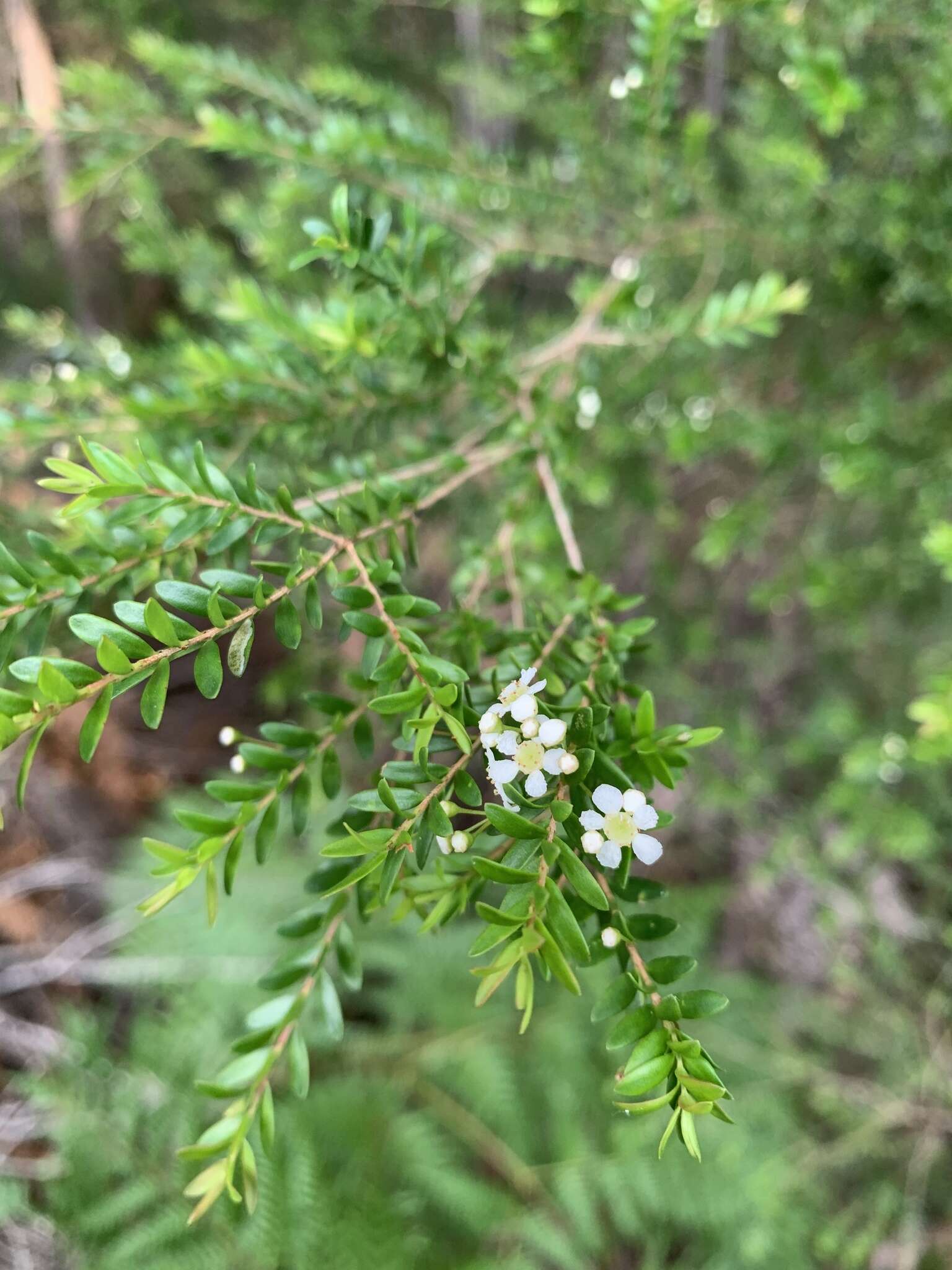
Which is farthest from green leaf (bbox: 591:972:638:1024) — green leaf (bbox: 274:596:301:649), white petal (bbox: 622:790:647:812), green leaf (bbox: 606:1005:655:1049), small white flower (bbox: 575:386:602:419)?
small white flower (bbox: 575:386:602:419)

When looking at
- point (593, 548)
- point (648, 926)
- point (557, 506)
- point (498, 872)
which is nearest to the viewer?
point (498, 872)

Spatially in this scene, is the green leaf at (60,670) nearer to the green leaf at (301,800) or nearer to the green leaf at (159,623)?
the green leaf at (159,623)

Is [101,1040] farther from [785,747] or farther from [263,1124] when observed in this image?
[785,747]

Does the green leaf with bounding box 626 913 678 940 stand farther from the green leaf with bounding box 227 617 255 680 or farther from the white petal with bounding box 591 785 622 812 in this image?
the green leaf with bounding box 227 617 255 680

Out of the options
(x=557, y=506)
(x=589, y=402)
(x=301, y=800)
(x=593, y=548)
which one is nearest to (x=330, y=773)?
(x=301, y=800)

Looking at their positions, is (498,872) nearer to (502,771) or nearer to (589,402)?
(502,771)

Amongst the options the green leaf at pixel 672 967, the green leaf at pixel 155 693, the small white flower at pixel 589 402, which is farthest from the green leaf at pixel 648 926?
the small white flower at pixel 589 402

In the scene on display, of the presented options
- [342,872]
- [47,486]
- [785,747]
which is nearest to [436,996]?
[785,747]
